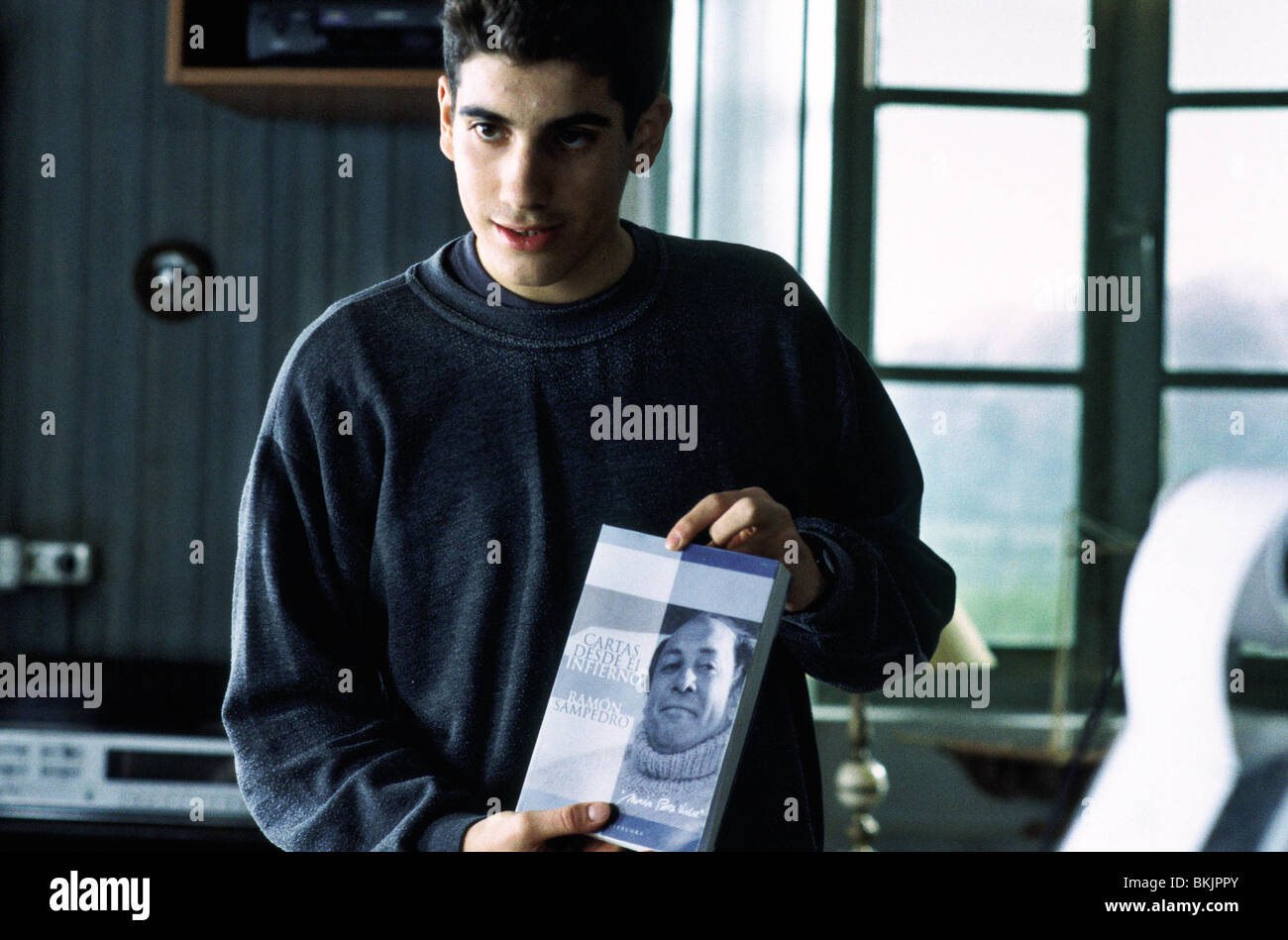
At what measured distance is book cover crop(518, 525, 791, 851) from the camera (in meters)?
0.68

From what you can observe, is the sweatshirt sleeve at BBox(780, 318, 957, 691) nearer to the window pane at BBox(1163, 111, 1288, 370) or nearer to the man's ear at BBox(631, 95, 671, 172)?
the man's ear at BBox(631, 95, 671, 172)

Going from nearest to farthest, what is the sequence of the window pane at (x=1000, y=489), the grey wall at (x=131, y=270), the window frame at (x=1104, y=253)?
the grey wall at (x=131, y=270), the window frame at (x=1104, y=253), the window pane at (x=1000, y=489)

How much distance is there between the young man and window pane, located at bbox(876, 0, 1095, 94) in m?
1.50

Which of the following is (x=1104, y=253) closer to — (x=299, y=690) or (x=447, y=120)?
(x=447, y=120)

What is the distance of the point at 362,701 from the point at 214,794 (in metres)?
0.83

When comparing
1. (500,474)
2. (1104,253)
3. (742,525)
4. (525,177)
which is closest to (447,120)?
(525,177)

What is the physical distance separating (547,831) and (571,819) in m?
0.02

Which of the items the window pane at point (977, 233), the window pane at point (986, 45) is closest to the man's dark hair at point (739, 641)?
the window pane at point (977, 233)

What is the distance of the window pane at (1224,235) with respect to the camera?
2193 mm

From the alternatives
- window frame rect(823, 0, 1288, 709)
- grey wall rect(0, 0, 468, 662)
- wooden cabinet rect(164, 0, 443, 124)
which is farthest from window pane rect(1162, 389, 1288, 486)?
wooden cabinet rect(164, 0, 443, 124)

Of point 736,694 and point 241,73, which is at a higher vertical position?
point 241,73

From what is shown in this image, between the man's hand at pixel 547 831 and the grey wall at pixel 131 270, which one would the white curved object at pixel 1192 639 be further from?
the grey wall at pixel 131 270

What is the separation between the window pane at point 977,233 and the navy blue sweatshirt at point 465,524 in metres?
1.49

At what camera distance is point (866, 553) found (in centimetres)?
79
